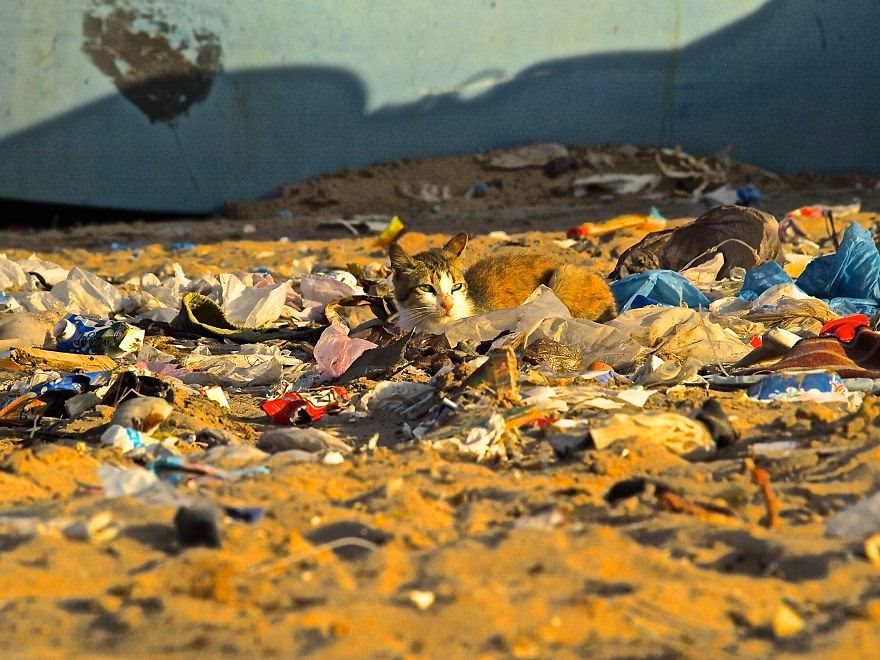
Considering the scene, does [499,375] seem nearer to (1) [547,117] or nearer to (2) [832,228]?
(2) [832,228]

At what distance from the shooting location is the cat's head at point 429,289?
5.16 meters

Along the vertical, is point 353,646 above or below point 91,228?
above

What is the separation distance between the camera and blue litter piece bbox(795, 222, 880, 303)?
5.80m

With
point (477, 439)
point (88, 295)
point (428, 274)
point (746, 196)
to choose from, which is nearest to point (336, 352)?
point (428, 274)

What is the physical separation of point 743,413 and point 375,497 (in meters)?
1.40

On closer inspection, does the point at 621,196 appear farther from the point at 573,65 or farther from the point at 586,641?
the point at 586,641

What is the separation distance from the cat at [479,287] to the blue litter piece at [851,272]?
52.9 inches

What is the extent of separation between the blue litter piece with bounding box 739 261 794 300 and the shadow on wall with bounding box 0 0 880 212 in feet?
20.2

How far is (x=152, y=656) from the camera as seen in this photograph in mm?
1941

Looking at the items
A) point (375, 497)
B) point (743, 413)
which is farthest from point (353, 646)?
point (743, 413)

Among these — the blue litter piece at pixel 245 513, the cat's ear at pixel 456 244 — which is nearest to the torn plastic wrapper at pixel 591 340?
the cat's ear at pixel 456 244

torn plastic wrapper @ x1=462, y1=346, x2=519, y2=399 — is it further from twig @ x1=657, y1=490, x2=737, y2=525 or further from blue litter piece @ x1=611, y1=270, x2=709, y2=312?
blue litter piece @ x1=611, y1=270, x2=709, y2=312

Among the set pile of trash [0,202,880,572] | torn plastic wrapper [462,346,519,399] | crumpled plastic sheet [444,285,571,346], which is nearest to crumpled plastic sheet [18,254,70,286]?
pile of trash [0,202,880,572]

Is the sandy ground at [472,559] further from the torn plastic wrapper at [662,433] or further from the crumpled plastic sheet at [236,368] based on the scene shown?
the crumpled plastic sheet at [236,368]
